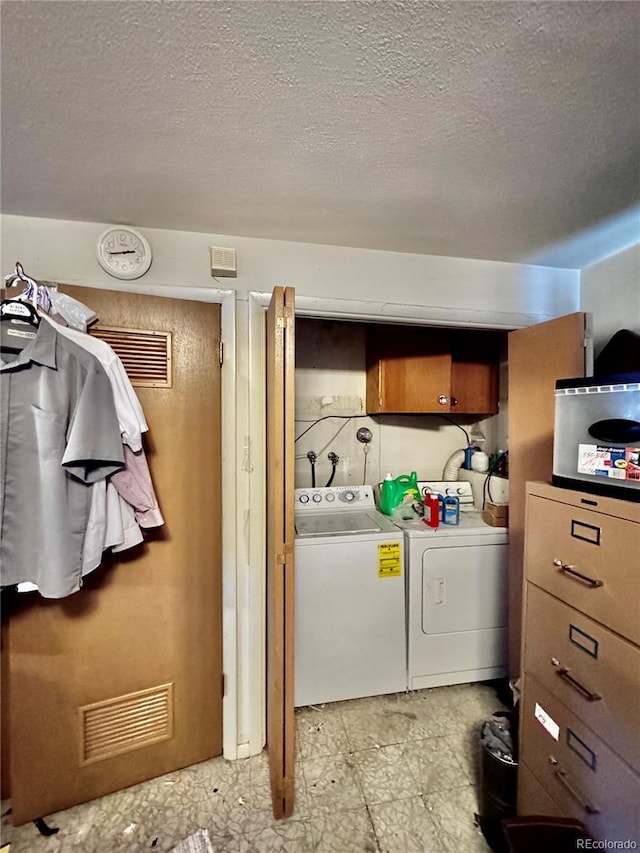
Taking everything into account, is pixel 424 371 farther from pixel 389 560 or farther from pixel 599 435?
pixel 599 435

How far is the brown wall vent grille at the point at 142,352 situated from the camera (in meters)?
1.35

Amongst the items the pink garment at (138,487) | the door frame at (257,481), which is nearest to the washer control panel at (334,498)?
the door frame at (257,481)

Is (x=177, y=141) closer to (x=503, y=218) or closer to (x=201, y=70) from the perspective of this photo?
(x=201, y=70)

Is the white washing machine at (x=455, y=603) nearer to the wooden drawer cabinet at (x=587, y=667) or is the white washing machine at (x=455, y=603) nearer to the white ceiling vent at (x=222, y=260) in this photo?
the wooden drawer cabinet at (x=587, y=667)

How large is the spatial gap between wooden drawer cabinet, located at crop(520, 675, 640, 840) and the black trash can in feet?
0.34

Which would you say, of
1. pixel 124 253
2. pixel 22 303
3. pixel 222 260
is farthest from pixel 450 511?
pixel 22 303

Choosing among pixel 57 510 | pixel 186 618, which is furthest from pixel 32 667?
pixel 57 510

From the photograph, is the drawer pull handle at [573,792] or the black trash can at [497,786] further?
the black trash can at [497,786]

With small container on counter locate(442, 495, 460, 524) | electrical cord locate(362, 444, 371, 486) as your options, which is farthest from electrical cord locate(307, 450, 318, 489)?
small container on counter locate(442, 495, 460, 524)

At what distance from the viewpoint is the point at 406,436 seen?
8.93 feet

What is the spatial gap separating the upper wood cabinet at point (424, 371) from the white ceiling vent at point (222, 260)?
4.07 feet

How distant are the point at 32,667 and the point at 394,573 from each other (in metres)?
1.63

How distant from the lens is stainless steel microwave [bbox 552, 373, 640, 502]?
37.1 inches

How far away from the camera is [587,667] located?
0.97m
